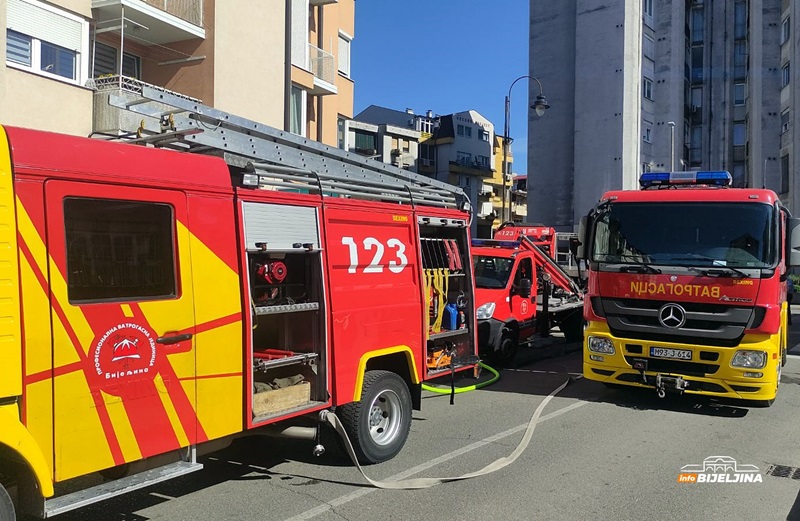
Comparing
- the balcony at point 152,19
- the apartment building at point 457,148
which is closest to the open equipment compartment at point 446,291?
the balcony at point 152,19

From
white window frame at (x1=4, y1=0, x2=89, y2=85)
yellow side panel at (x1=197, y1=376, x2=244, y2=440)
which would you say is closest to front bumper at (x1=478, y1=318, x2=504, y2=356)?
yellow side panel at (x1=197, y1=376, x2=244, y2=440)

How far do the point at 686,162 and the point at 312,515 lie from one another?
180ft

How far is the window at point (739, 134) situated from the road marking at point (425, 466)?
53.3 m

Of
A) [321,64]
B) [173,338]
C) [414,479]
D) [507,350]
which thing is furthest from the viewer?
[321,64]

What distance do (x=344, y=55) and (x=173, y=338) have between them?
21577 mm

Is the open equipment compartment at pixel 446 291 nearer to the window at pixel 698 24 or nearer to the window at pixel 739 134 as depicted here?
the window at pixel 739 134

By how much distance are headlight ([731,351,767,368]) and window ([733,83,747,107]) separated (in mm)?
53731

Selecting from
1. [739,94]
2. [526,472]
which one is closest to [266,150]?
[526,472]

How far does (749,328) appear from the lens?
816 centimetres

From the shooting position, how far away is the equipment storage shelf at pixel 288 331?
17.7 ft

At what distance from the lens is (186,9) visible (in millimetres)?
15781

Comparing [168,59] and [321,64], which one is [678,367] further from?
[321,64]

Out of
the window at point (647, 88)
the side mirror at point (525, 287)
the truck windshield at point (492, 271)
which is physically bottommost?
the side mirror at point (525, 287)

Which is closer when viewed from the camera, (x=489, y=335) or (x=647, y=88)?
(x=489, y=335)
